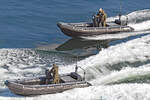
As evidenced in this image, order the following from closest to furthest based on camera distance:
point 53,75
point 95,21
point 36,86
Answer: point 36,86 → point 53,75 → point 95,21

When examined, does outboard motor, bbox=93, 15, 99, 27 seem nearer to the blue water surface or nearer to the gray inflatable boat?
the blue water surface

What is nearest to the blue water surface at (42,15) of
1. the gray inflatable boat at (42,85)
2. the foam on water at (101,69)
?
the foam on water at (101,69)

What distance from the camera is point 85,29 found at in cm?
3331

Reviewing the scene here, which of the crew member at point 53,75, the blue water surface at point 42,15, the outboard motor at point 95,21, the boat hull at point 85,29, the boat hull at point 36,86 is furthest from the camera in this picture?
the outboard motor at point 95,21

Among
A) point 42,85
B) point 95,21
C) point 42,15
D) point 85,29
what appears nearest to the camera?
point 42,85

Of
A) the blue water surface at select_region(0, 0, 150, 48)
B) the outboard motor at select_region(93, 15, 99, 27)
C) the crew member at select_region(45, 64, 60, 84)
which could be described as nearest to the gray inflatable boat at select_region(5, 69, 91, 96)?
the crew member at select_region(45, 64, 60, 84)

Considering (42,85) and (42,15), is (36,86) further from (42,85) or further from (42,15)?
(42,15)

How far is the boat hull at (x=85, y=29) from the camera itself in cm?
3297

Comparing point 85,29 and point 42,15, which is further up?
point 42,15

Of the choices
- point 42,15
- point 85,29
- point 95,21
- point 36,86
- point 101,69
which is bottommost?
point 36,86

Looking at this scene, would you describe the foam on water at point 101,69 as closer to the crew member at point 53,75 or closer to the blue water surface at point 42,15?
the crew member at point 53,75

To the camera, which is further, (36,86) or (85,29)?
(85,29)

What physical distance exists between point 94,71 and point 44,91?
4.55 metres

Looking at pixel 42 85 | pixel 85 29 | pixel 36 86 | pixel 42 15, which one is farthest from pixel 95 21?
pixel 36 86
